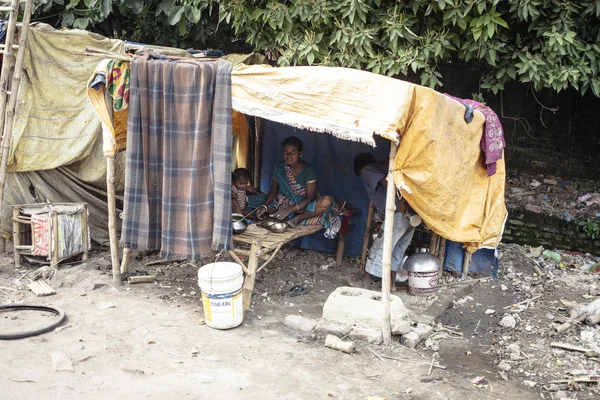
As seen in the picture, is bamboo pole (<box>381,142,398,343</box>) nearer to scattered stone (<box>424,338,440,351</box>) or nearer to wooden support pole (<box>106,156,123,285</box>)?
scattered stone (<box>424,338,440,351</box>)

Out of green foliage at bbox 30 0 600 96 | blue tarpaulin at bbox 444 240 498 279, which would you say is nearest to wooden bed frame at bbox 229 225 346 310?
blue tarpaulin at bbox 444 240 498 279

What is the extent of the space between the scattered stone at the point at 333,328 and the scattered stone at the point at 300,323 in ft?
→ 0.25

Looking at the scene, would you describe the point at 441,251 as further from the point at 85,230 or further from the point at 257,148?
the point at 85,230

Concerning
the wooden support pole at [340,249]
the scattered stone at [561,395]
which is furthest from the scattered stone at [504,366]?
the wooden support pole at [340,249]

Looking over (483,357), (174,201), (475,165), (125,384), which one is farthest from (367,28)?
(125,384)

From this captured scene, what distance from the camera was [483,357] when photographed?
4.90 m

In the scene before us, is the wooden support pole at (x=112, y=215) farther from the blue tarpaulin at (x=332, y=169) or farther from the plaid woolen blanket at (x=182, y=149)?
the blue tarpaulin at (x=332, y=169)

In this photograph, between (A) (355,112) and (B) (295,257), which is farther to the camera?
(B) (295,257)

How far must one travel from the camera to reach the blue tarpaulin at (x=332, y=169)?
6.80 metres

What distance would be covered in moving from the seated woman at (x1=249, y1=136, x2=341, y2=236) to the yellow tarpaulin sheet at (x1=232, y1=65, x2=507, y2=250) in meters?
1.34

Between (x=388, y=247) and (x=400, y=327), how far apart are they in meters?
0.67

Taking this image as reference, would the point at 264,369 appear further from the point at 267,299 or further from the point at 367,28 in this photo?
the point at 367,28

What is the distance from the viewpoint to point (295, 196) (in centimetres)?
662

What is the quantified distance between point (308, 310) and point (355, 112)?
2023 mm
